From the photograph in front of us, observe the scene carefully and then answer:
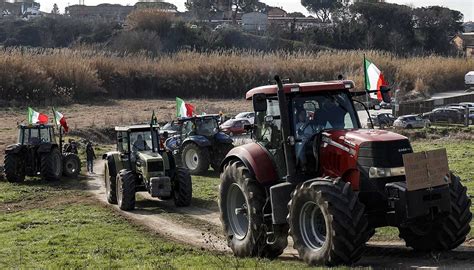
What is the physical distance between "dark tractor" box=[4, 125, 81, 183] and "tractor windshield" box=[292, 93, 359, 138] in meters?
16.7

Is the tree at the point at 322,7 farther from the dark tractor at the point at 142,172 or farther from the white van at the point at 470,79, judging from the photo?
the dark tractor at the point at 142,172

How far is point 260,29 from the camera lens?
102875 millimetres

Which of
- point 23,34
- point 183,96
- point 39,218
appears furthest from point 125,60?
point 39,218

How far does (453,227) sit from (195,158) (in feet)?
56.5

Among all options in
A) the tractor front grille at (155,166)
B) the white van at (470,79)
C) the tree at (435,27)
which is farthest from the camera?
the tree at (435,27)

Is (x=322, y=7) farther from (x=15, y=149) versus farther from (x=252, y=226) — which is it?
(x=252, y=226)

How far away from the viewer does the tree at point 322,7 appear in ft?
407

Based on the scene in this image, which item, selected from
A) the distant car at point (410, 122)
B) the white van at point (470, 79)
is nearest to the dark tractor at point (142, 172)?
the distant car at point (410, 122)

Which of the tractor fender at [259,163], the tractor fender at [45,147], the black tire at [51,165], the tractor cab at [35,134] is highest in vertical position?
the tractor fender at [259,163]

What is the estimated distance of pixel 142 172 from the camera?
20.8 m

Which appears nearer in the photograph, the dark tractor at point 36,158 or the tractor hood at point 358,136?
the tractor hood at point 358,136

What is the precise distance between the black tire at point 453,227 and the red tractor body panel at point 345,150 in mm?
1130

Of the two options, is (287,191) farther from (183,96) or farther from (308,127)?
(183,96)

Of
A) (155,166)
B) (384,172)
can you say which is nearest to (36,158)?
(155,166)
